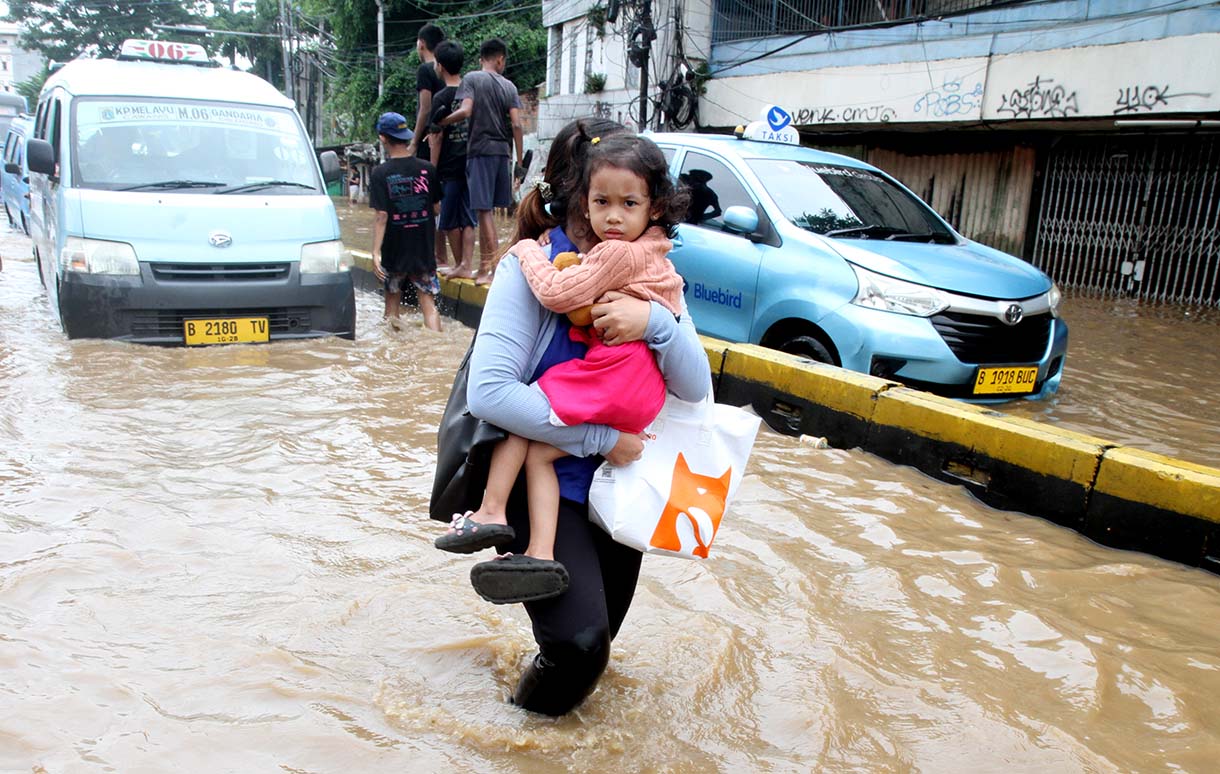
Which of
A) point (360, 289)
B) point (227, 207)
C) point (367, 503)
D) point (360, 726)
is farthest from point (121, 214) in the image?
point (360, 726)

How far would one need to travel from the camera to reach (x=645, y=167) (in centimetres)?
216

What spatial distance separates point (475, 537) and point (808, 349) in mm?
4170

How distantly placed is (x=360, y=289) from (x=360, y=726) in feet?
27.6

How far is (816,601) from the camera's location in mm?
3445

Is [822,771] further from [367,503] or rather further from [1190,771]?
[367,503]

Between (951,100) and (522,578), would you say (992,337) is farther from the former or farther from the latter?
(951,100)

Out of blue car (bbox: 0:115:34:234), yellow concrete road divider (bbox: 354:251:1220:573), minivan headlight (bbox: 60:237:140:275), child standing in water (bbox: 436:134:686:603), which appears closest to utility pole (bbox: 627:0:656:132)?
blue car (bbox: 0:115:34:234)

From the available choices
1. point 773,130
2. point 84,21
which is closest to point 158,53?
point 773,130

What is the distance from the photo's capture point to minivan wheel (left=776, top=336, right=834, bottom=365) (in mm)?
5836

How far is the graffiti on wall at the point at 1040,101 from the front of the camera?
11.2m

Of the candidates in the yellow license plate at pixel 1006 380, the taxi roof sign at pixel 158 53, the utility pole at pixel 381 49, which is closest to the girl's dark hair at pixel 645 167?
the yellow license plate at pixel 1006 380

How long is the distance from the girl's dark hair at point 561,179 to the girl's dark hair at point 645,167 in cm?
3

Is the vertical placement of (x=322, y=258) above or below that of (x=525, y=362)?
below

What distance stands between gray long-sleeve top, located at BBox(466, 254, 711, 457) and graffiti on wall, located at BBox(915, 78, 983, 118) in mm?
11449
